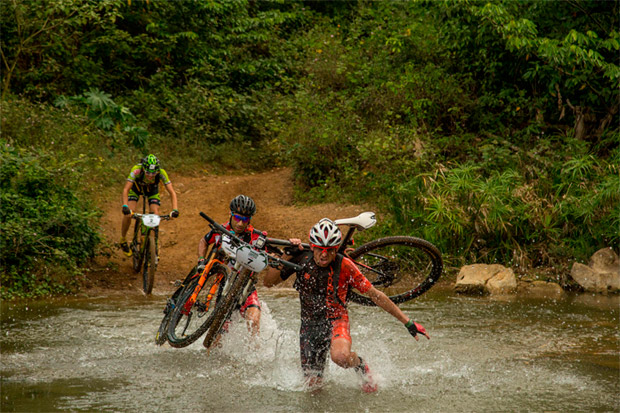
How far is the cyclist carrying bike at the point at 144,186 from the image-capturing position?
453 inches

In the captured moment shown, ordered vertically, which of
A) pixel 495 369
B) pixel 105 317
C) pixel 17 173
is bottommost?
pixel 105 317

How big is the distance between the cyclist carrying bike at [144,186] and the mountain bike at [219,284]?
3.61 meters

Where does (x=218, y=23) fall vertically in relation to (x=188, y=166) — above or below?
above

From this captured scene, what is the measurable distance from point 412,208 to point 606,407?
743 centimetres

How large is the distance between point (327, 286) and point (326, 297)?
0.12 meters

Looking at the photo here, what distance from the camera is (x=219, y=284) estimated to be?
25.1 ft

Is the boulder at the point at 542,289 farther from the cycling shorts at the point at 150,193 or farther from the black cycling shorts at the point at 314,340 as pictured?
the cycling shorts at the point at 150,193

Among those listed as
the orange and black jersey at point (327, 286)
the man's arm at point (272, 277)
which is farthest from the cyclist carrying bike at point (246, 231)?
the orange and black jersey at point (327, 286)

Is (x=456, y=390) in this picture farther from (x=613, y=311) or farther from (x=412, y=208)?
(x=412, y=208)

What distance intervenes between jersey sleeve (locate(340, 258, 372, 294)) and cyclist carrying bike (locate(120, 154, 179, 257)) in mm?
5279

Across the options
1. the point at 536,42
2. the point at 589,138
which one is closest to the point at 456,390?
the point at 536,42

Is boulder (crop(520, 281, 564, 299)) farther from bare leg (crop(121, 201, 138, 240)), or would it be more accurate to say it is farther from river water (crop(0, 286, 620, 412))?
bare leg (crop(121, 201, 138, 240))

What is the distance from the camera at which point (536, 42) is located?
48.7 feet

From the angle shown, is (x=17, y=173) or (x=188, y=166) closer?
(x=17, y=173)
